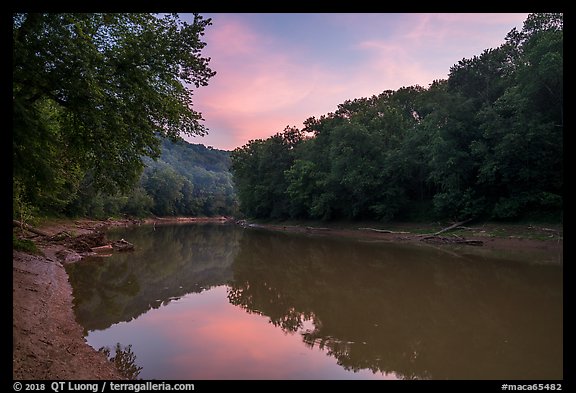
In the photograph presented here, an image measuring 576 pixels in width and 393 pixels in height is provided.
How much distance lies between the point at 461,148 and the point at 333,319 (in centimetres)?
3082

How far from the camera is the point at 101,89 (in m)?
8.54

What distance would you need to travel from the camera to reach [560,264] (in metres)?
17.2

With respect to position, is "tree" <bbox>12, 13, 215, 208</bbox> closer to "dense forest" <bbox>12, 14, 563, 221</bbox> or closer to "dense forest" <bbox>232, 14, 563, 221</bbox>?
"dense forest" <bbox>12, 14, 563, 221</bbox>

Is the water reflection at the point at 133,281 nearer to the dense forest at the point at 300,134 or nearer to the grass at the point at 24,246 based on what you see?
the grass at the point at 24,246

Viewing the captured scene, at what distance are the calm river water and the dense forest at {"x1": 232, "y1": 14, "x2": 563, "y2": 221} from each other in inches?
521

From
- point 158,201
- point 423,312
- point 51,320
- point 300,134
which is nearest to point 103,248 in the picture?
point 51,320

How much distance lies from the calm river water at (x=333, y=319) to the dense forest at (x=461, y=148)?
13221mm

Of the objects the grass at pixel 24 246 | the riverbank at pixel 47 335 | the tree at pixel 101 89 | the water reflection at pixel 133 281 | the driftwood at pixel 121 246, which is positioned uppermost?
the tree at pixel 101 89

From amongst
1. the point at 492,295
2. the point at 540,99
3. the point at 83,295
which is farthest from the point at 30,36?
the point at 540,99

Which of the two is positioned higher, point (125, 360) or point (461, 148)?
point (461, 148)

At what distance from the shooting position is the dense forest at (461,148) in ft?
92.0

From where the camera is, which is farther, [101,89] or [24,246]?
[24,246]

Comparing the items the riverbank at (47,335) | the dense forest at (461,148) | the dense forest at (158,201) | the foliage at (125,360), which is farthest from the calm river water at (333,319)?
the dense forest at (158,201)

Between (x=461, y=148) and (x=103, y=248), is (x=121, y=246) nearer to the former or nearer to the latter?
(x=103, y=248)
